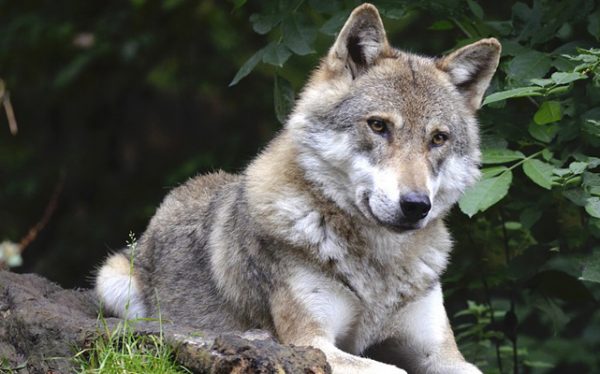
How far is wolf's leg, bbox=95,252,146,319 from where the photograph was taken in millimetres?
6348

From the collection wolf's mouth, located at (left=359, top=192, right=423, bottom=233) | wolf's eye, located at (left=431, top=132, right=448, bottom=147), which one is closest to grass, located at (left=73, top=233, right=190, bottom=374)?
wolf's mouth, located at (left=359, top=192, right=423, bottom=233)

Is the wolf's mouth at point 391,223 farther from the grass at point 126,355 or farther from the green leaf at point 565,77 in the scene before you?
the grass at point 126,355

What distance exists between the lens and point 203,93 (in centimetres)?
1041

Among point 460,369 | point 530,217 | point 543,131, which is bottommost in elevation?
point 460,369

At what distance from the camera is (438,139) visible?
5.29m

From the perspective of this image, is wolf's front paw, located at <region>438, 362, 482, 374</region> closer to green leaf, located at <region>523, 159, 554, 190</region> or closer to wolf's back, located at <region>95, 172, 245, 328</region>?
green leaf, located at <region>523, 159, 554, 190</region>

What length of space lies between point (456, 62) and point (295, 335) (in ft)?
5.90

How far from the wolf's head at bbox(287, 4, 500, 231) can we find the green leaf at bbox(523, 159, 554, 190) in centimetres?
34

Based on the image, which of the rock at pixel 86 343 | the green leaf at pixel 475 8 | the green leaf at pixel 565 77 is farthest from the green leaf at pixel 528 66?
the rock at pixel 86 343

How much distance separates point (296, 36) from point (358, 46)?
634 mm

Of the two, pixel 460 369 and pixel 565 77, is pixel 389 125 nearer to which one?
pixel 565 77

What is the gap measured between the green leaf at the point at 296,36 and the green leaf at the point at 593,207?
6.19 feet

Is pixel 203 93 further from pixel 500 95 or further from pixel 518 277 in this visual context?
pixel 500 95

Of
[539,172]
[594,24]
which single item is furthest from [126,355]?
[594,24]
